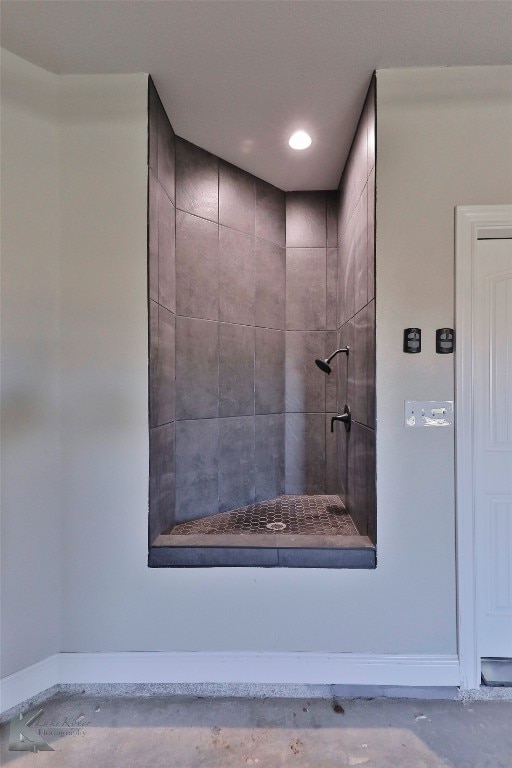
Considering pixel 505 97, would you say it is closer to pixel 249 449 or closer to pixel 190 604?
pixel 249 449

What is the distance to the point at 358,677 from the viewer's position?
1.63m

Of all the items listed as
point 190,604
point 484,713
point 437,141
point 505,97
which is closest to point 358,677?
point 484,713

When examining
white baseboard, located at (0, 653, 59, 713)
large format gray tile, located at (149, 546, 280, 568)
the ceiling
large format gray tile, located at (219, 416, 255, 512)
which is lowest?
white baseboard, located at (0, 653, 59, 713)

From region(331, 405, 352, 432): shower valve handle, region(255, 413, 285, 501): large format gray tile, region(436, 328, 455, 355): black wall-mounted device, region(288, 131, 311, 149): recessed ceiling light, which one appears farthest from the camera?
region(255, 413, 285, 501): large format gray tile

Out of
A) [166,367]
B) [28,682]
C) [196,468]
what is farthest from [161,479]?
[28,682]

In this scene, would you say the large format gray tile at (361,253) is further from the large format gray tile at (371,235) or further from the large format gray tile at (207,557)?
the large format gray tile at (207,557)

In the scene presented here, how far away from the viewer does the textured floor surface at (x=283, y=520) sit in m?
1.91

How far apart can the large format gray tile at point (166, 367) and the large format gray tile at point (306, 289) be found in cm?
89

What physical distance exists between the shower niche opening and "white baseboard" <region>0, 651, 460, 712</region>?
1.23ft

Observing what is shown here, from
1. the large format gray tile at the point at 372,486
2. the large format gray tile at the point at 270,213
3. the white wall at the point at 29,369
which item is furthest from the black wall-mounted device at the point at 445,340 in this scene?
the white wall at the point at 29,369

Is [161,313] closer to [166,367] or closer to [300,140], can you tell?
[166,367]

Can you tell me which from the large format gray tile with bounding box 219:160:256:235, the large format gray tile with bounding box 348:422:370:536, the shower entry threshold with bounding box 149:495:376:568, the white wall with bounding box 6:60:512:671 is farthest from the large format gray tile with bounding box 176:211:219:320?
the shower entry threshold with bounding box 149:495:376:568

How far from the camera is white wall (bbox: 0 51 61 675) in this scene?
62.0 inches

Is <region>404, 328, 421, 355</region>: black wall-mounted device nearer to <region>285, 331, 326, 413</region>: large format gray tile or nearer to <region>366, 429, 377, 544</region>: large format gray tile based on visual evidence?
<region>366, 429, 377, 544</region>: large format gray tile
